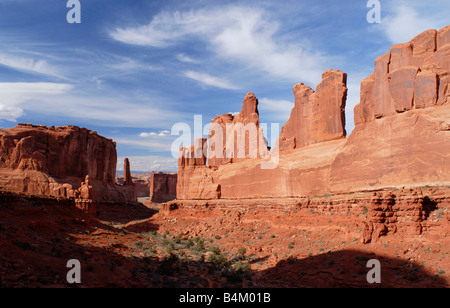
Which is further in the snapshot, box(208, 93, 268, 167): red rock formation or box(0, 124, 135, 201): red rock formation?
box(0, 124, 135, 201): red rock formation

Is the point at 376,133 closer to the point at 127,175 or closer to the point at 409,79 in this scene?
the point at 409,79

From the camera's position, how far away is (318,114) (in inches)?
1134

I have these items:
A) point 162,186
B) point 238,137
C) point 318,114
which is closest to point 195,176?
point 238,137

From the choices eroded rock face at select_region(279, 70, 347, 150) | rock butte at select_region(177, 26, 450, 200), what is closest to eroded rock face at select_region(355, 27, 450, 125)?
rock butte at select_region(177, 26, 450, 200)

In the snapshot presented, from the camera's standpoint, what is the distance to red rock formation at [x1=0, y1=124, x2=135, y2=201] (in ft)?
166

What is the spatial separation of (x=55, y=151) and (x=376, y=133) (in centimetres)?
5064

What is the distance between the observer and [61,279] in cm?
1242

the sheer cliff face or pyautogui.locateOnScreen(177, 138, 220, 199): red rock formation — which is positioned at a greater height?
the sheer cliff face

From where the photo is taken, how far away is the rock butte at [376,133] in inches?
762

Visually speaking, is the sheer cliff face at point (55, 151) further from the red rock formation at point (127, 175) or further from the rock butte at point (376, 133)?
the rock butte at point (376, 133)

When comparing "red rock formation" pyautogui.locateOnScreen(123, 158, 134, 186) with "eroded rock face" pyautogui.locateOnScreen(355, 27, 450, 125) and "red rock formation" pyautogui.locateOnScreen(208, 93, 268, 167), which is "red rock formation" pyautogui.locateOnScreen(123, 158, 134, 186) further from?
"eroded rock face" pyautogui.locateOnScreen(355, 27, 450, 125)

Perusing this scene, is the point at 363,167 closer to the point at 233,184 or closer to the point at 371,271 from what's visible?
the point at 371,271

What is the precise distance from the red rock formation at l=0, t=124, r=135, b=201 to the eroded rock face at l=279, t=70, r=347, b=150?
32062mm
